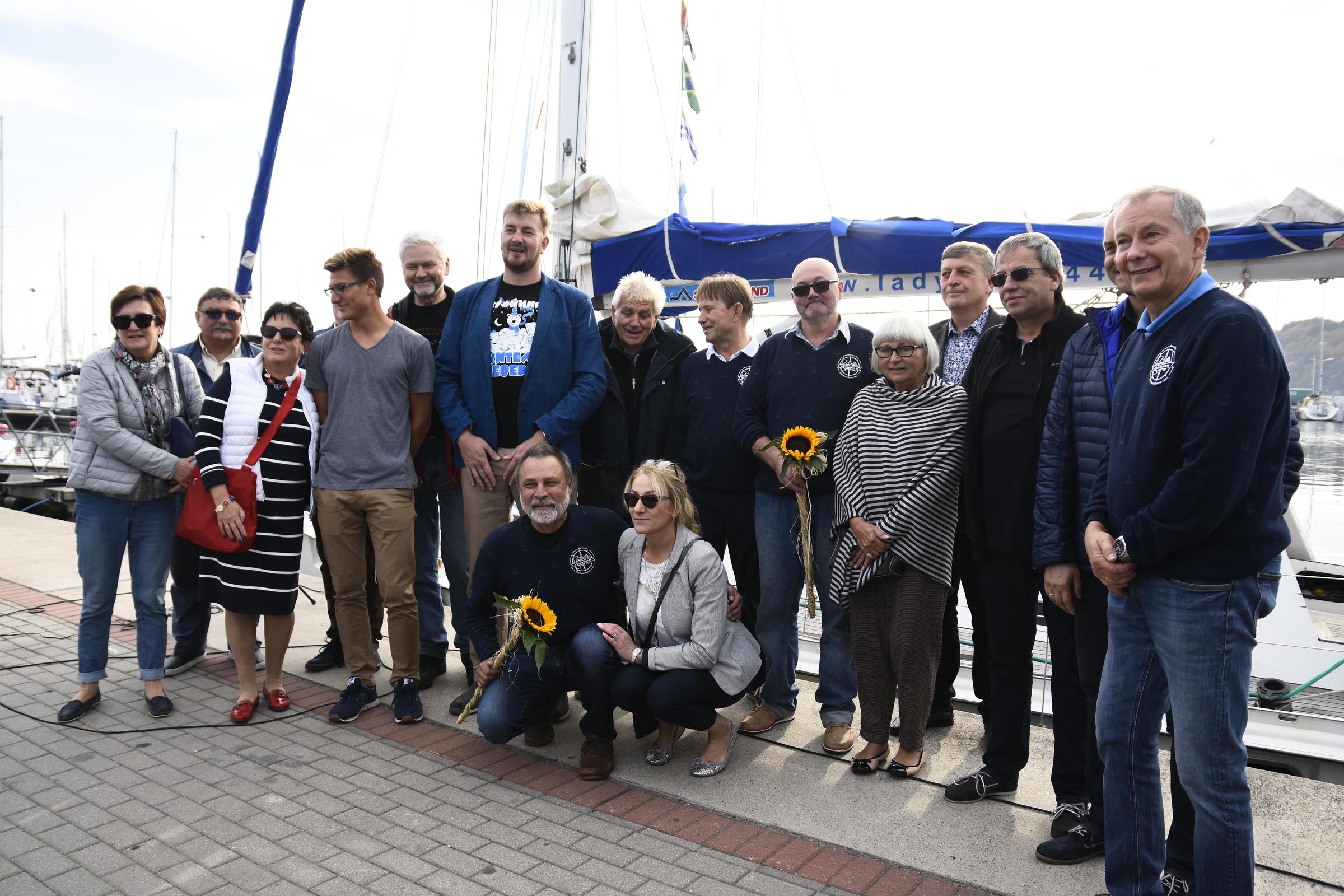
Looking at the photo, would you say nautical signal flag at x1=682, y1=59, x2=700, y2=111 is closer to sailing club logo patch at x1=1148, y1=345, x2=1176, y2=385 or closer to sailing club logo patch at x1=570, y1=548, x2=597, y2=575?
sailing club logo patch at x1=570, y1=548, x2=597, y2=575

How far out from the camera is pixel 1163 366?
7.80ft

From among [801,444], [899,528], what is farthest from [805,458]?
[899,528]

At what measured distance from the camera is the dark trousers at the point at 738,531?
14.3ft

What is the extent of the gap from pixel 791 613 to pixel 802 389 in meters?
1.04

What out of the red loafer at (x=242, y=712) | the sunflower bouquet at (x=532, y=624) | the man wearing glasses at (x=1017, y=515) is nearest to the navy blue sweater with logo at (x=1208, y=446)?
the man wearing glasses at (x=1017, y=515)

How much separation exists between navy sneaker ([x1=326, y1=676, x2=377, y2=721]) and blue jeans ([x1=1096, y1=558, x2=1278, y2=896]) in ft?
11.1

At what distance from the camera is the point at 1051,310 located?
338 cm

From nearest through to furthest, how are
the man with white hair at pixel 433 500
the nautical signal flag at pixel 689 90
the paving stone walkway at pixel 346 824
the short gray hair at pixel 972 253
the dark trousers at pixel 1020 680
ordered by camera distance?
1. the paving stone walkway at pixel 346 824
2. the dark trousers at pixel 1020 680
3. the short gray hair at pixel 972 253
4. the man with white hair at pixel 433 500
5. the nautical signal flag at pixel 689 90

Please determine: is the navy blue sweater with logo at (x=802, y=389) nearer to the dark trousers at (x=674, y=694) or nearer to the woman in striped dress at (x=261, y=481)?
the dark trousers at (x=674, y=694)

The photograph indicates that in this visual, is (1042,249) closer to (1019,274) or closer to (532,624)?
(1019,274)

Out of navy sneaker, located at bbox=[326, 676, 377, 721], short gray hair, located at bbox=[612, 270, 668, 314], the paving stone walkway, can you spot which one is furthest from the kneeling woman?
navy sneaker, located at bbox=[326, 676, 377, 721]

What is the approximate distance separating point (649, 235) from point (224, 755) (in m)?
4.21

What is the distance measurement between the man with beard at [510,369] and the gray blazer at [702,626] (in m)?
0.96

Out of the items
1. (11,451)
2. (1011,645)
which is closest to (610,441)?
(1011,645)
